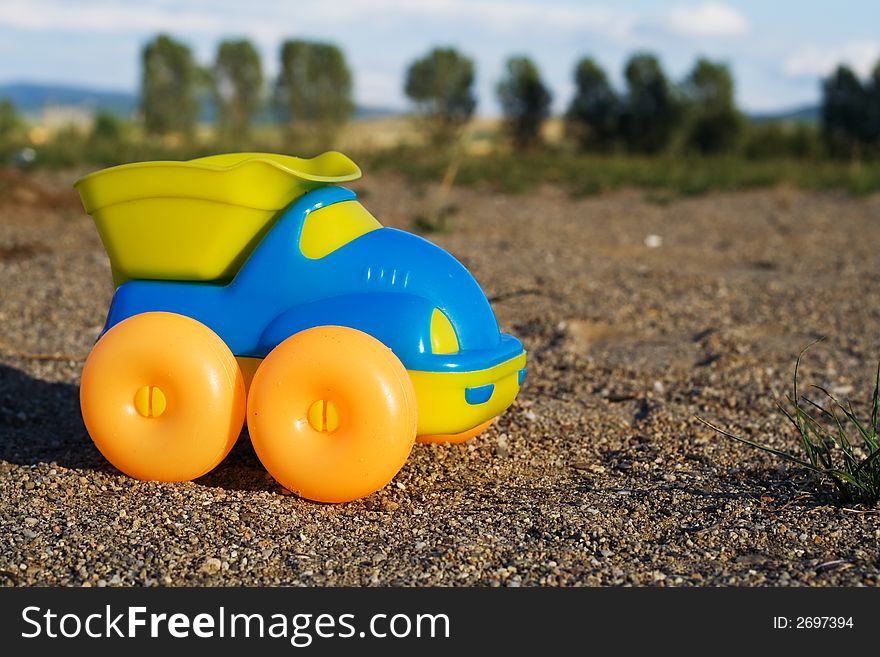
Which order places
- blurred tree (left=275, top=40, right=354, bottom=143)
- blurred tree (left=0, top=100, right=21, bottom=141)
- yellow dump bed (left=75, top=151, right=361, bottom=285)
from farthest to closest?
blurred tree (left=275, top=40, right=354, bottom=143) < blurred tree (left=0, top=100, right=21, bottom=141) < yellow dump bed (left=75, top=151, right=361, bottom=285)

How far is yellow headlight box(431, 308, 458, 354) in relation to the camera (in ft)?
11.3

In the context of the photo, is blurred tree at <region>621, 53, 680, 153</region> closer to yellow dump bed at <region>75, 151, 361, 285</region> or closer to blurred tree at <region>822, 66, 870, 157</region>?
blurred tree at <region>822, 66, 870, 157</region>

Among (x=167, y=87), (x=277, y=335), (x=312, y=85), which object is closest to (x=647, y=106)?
(x=312, y=85)

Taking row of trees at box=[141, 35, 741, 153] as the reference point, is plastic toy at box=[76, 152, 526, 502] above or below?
below

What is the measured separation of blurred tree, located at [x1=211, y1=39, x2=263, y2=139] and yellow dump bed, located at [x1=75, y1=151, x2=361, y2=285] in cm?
1578

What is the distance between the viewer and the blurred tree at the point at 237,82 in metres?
19.2

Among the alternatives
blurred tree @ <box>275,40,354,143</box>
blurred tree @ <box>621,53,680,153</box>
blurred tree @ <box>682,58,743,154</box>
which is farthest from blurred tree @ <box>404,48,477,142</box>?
blurred tree @ <box>682,58,743,154</box>

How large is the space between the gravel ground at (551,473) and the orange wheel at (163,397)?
0.38 feet

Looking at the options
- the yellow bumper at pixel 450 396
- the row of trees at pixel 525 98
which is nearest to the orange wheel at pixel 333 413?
the yellow bumper at pixel 450 396

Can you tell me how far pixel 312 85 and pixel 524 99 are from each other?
3.90 metres
